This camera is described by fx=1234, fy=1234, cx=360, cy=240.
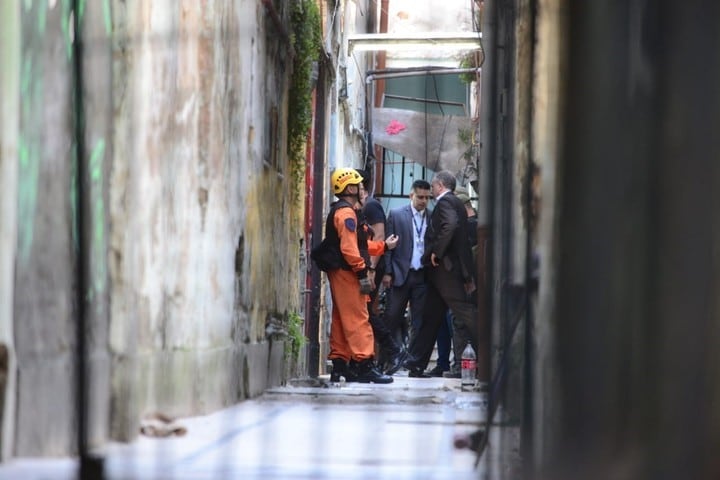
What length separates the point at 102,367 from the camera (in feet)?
14.7

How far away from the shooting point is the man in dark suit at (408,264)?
1060 centimetres

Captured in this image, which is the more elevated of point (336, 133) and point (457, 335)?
point (336, 133)

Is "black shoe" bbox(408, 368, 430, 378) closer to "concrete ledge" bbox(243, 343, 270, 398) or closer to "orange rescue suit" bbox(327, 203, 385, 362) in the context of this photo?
"orange rescue suit" bbox(327, 203, 385, 362)

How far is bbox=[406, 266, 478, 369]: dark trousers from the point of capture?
33.6 feet

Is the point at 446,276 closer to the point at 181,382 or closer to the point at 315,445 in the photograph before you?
the point at 181,382

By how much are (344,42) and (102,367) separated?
11166mm

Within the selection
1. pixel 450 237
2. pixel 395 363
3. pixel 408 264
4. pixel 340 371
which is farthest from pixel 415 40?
pixel 340 371

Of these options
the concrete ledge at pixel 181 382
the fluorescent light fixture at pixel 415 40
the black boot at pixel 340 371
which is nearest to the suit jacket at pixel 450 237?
the black boot at pixel 340 371

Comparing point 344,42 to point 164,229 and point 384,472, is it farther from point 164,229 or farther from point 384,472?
point 384,472

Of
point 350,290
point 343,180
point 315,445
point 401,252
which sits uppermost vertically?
point 343,180

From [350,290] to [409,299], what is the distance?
1.81m

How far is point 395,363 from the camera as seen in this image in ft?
34.7

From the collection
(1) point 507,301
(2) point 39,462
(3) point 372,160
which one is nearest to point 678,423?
(1) point 507,301

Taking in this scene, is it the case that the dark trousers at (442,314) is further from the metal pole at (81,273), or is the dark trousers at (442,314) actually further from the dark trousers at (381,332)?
the metal pole at (81,273)
